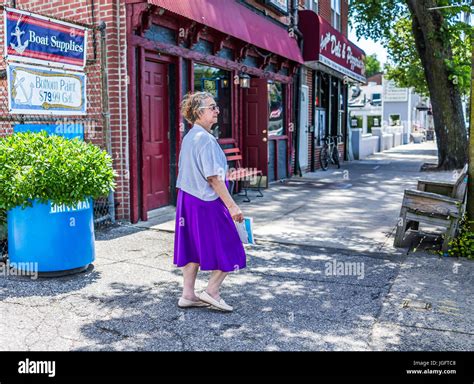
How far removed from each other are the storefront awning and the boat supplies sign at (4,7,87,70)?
29.0ft

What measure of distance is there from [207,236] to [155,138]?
16.4 ft

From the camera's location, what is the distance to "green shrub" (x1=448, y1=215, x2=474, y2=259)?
6.65 metres

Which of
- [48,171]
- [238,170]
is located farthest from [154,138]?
[48,171]

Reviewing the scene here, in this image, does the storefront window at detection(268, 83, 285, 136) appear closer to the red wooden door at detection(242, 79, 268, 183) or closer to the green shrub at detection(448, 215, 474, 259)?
the red wooden door at detection(242, 79, 268, 183)

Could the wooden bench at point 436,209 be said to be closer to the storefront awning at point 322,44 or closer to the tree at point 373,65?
the storefront awning at point 322,44

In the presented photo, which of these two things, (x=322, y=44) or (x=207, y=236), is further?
(x=322, y=44)

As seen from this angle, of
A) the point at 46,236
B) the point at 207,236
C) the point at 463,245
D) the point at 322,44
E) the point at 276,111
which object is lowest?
the point at 463,245

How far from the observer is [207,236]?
455cm

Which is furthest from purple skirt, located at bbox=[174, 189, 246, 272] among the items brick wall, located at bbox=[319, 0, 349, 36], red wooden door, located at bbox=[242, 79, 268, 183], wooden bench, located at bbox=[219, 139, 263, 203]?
brick wall, located at bbox=[319, 0, 349, 36]

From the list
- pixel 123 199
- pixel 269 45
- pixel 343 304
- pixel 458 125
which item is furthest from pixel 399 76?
pixel 343 304

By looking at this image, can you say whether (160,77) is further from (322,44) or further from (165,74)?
(322,44)

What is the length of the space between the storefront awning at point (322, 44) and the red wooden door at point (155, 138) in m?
7.03

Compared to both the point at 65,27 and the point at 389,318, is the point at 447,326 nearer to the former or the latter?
the point at 389,318

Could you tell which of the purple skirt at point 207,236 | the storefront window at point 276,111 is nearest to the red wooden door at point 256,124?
the storefront window at point 276,111
